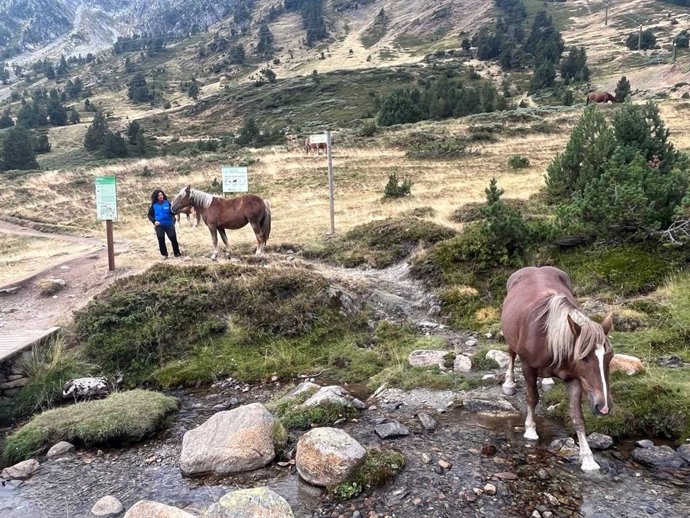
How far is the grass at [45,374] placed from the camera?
9188 mm

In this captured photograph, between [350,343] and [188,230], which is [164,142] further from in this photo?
[350,343]

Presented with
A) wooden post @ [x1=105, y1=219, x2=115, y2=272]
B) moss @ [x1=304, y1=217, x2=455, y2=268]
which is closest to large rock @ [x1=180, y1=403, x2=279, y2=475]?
moss @ [x1=304, y1=217, x2=455, y2=268]

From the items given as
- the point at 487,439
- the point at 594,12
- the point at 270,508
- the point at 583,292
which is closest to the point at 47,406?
the point at 270,508

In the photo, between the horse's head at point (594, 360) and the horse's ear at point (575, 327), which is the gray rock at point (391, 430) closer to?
the horse's head at point (594, 360)

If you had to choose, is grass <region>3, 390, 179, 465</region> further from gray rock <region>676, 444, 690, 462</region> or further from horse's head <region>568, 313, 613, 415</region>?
gray rock <region>676, 444, 690, 462</region>

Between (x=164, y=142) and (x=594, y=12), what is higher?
(x=594, y=12)

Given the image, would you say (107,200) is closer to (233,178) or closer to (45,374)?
(233,178)

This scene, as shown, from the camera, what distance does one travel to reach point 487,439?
20.0 ft

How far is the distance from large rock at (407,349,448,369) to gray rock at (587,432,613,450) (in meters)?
2.83

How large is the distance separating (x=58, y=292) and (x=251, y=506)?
36.1 feet

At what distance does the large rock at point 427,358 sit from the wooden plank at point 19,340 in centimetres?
722

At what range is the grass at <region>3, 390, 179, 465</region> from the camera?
755 cm

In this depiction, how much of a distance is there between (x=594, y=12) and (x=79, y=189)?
142014 millimetres

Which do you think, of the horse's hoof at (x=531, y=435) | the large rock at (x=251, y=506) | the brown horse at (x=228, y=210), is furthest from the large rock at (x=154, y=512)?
the brown horse at (x=228, y=210)
